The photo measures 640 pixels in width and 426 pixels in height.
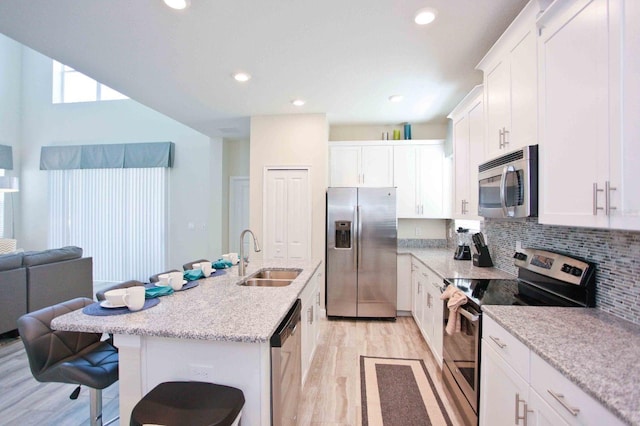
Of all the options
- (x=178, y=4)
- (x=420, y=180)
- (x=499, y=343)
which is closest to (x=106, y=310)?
(x=178, y=4)

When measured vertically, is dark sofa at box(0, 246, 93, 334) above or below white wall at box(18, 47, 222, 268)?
below

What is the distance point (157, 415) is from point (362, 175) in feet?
11.4

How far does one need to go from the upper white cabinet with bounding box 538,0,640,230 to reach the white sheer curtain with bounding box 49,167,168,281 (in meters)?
5.96

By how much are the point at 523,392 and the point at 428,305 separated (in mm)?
1710

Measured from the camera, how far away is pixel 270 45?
222cm

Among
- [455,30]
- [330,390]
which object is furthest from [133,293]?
[455,30]

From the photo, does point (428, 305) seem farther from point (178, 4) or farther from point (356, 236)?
point (178, 4)

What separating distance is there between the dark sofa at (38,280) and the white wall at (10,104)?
13.9ft

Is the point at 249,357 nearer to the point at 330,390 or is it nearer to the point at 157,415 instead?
the point at 157,415

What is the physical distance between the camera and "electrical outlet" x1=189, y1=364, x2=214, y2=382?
1292 millimetres

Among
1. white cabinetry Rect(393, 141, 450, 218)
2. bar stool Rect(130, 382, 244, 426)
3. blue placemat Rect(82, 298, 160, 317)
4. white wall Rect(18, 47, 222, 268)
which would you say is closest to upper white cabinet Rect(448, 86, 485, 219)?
white cabinetry Rect(393, 141, 450, 218)

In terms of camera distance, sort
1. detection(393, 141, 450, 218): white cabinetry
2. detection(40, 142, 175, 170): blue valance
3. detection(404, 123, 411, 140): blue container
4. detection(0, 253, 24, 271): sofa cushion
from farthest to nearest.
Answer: detection(40, 142, 175, 170): blue valance
detection(404, 123, 411, 140): blue container
detection(393, 141, 450, 218): white cabinetry
detection(0, 253, 24, 271): sofa cushion

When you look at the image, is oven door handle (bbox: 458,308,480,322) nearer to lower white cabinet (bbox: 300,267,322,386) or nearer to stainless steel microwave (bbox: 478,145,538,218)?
stainless steel microwave (bbox: 478,145,538,218)

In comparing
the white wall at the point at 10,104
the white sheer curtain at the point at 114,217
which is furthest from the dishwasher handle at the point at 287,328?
the white wall at the point at 10,104
